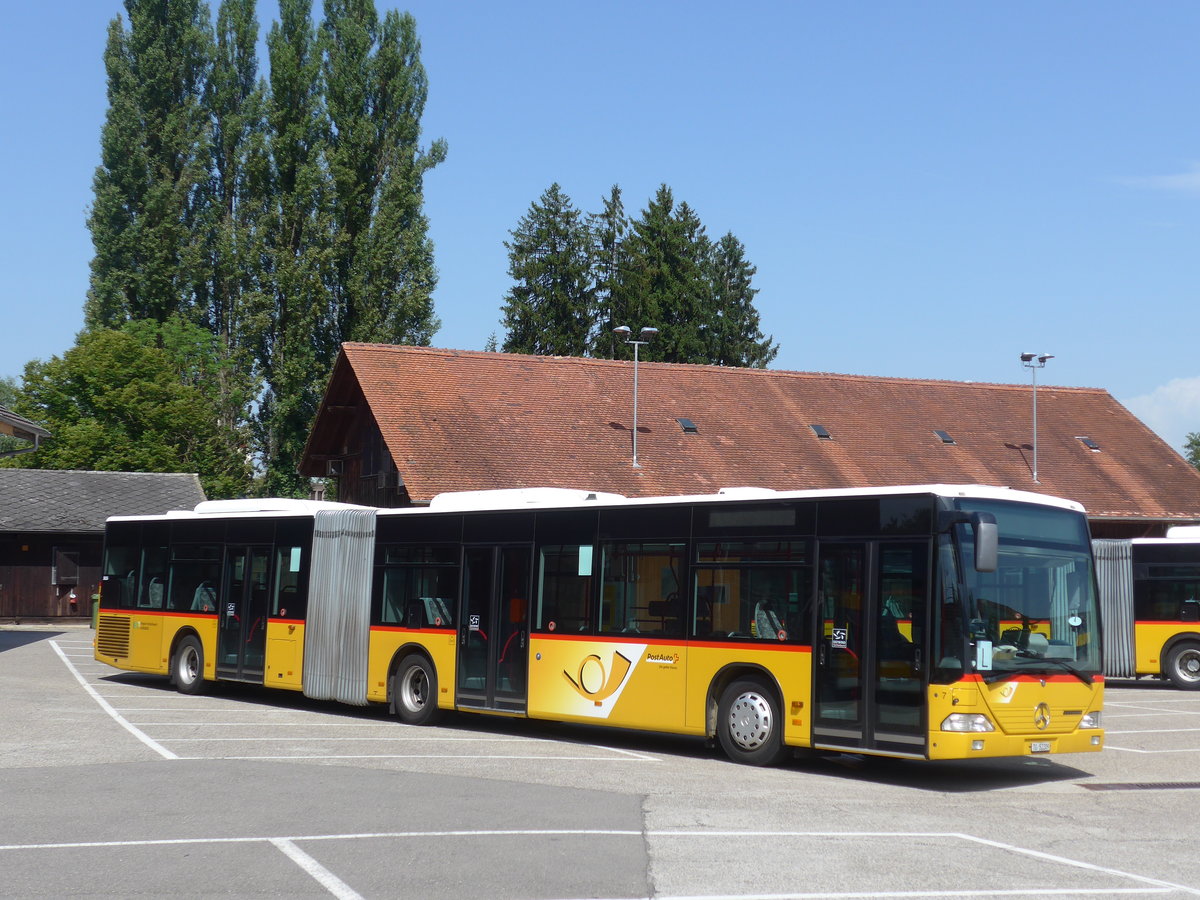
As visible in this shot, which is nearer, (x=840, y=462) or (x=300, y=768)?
(x=300, y=768)

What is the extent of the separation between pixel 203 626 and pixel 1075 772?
12851 millimetres

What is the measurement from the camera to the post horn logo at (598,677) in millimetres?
15883

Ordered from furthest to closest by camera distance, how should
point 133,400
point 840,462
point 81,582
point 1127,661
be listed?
point 133,400 → point 81,582 → point 840,462 → point 1127,661

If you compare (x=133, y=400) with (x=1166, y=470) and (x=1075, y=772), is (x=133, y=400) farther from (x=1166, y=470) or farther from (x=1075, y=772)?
(x=1075, y=772)

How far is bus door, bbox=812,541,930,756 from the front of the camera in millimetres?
12969

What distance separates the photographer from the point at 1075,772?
573 inches

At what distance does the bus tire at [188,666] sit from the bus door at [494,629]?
5.94m

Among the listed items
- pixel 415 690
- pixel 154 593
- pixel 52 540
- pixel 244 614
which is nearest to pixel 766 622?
pixel 415 690

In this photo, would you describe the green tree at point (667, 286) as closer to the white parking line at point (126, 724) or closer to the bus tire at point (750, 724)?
the white parking line at point (126, 724)

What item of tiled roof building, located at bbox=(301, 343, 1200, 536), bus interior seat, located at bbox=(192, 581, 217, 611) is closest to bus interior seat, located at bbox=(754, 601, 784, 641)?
bus interior seat, located at bbox=(192, 581, 217, 611)

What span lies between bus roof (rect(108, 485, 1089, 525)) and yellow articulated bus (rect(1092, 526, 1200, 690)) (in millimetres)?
9672

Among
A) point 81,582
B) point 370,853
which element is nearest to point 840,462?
point 81,582

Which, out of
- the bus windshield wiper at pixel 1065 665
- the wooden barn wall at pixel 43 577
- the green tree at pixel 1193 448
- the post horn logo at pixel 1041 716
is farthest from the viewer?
the green tree at pixel 1193 448

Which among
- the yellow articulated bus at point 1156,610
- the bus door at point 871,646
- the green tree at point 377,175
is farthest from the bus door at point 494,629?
the green tree at point 377,175
